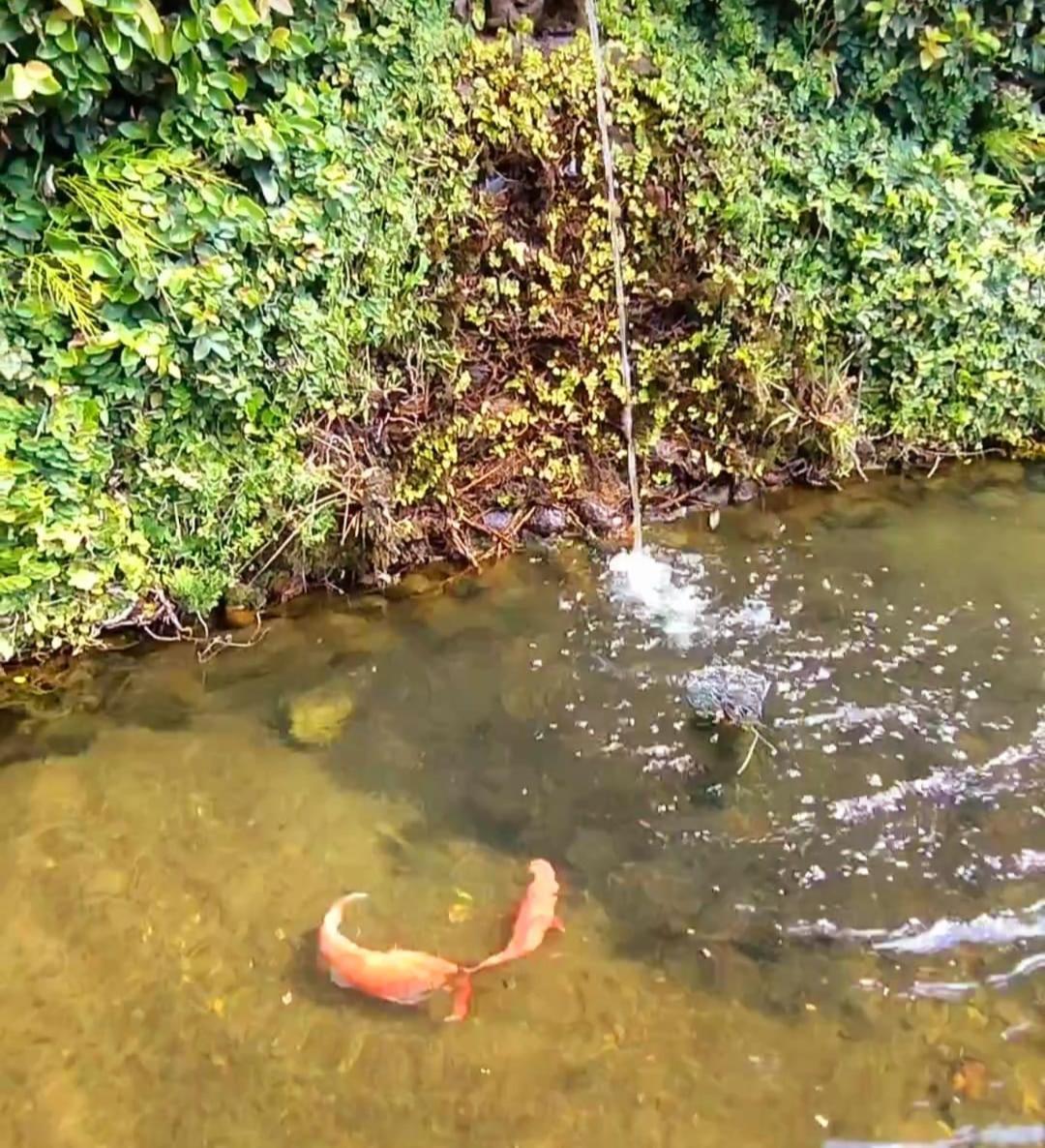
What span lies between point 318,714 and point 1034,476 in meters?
4.21

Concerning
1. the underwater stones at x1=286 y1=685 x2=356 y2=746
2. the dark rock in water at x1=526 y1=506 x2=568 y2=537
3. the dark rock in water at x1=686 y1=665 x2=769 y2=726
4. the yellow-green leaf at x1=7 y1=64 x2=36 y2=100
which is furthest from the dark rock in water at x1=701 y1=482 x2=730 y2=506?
the yellow-green leaf at x1=7 y1=64 x2=36 y2=100

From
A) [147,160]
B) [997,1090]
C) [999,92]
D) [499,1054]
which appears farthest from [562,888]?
[999,92]

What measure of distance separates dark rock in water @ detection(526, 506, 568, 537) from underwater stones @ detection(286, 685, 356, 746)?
1.53 meters

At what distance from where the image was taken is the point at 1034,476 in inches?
250

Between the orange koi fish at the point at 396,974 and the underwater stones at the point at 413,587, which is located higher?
the underwater stones at the point at 413,587

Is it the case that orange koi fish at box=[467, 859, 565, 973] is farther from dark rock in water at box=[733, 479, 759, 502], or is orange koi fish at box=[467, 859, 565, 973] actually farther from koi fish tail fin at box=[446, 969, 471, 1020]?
dark rock in water at box=[733, 479, 759, 502]

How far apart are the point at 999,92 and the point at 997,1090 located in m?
5.43

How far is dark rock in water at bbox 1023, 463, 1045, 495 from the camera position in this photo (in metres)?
6.23

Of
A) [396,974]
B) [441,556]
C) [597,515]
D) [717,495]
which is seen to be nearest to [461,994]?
[396,974]

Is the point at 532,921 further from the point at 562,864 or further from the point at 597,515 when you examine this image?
the point at 597,515

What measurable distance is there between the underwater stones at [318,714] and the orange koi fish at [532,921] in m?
1.15

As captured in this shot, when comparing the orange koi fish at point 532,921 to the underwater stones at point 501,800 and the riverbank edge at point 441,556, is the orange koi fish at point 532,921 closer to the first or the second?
the underwater stones at point 501,800

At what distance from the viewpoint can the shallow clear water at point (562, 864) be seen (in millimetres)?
3045

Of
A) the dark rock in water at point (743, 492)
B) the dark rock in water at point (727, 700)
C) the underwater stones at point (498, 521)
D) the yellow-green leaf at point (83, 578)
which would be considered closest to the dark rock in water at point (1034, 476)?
the dark rock in water at point (743, 492)
